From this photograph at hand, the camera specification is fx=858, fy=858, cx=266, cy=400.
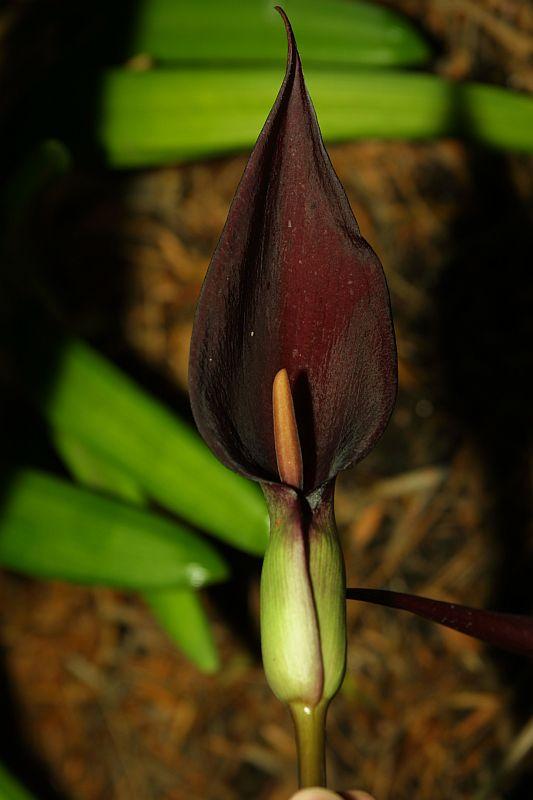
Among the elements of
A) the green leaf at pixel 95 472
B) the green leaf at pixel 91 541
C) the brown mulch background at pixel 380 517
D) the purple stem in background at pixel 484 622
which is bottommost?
the brown mulch background at pixel 380 517

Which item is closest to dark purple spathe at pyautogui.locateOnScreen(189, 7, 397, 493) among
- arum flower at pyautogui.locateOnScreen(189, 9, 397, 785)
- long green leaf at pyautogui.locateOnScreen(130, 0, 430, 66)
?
arum flower at pyautogui.locateOnScreen(189, 9, 397, 785)

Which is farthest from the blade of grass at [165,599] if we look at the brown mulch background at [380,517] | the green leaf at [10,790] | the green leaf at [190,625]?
the brown mulch background at [380,517]

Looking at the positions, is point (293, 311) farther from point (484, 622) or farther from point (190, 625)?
point (190, 625)

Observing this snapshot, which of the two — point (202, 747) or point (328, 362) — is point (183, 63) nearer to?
point (328, 362)

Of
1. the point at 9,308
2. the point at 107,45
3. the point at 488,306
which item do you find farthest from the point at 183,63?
the point at 488,306

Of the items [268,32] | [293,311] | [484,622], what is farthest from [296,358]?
[268,32]

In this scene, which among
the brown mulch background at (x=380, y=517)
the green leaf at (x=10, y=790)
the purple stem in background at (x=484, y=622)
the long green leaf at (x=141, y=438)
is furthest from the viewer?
the brown mulch background at (x=380, y=517)

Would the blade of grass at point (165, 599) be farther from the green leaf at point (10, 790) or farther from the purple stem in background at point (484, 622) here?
the purple stem in background at point (484, 622)
